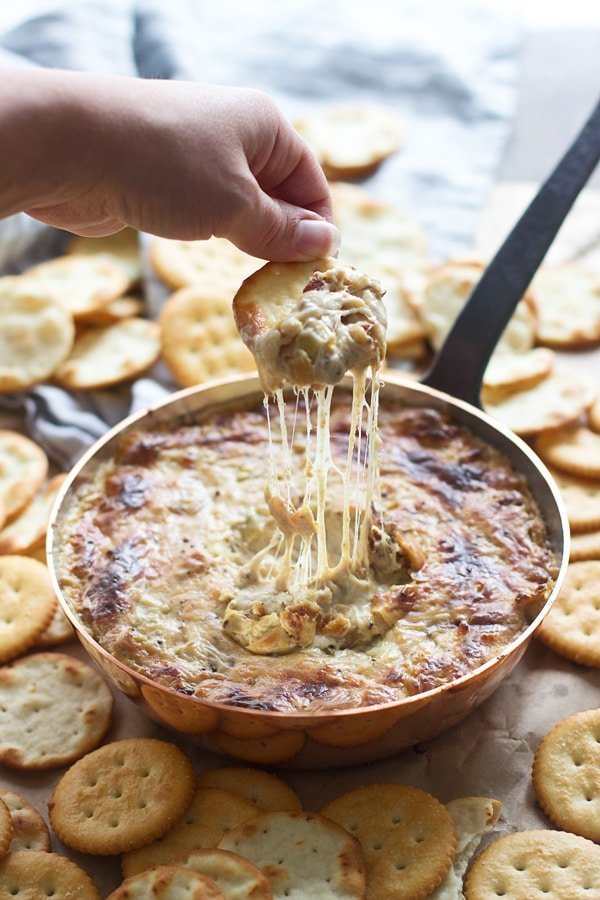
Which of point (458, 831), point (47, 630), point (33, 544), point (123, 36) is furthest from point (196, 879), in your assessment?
point (123, 36)

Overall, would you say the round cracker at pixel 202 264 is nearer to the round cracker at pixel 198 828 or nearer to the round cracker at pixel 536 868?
the round cracker at pixel 198 828

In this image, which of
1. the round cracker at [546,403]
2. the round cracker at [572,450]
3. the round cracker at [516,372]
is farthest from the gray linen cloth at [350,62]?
the round cracker at [572,450]

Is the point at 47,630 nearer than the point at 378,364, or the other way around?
the point at 378,364

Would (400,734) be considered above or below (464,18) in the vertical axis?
below

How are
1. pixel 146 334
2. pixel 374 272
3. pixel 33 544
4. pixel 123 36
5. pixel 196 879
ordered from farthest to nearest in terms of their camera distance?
pixel 123 36
pixel 374 272
pixel 146 334
pixel 33 544
pixel 196 879

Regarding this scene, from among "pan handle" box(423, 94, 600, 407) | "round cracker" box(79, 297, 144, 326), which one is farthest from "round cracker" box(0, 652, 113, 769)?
"round cracker" box(79, 297, 144, 326)

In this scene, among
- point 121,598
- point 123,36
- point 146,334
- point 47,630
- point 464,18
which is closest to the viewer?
point 121,598

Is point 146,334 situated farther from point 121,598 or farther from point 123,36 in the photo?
point 123,36

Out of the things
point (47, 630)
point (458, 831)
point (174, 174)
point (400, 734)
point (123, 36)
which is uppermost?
point (174, 174)
